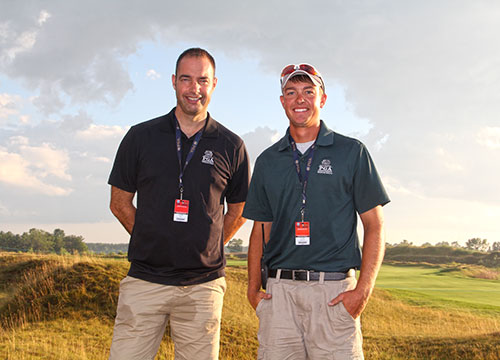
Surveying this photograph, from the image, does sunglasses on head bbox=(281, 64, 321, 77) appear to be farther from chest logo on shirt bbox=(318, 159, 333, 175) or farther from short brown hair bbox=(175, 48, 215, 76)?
short brown hair bbox=(175, 48, 215, 76)

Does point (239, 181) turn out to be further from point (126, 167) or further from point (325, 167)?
point (325, 167)

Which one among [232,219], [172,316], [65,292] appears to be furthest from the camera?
[65,292]

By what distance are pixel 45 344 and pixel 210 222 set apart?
7.97 metres

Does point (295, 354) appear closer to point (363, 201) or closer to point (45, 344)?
point (363, 201)

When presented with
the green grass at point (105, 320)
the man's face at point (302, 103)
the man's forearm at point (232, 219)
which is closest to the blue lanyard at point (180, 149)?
the man's forearm at point (232, 219)

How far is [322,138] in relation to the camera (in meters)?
4.18

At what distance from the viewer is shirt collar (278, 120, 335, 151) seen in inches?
163

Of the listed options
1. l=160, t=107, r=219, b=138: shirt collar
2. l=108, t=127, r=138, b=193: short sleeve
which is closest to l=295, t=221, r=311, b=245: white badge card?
l=160, t=107, r=219, b=138: shirt collar

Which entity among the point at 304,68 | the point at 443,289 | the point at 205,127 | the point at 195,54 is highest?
the point at 195,54

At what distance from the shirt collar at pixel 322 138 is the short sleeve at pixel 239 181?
36.8 inches

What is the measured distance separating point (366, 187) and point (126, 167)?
103 inches

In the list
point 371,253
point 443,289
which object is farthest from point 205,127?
point 443,289

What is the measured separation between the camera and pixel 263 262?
4297 mm

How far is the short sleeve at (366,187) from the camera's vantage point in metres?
3.92
